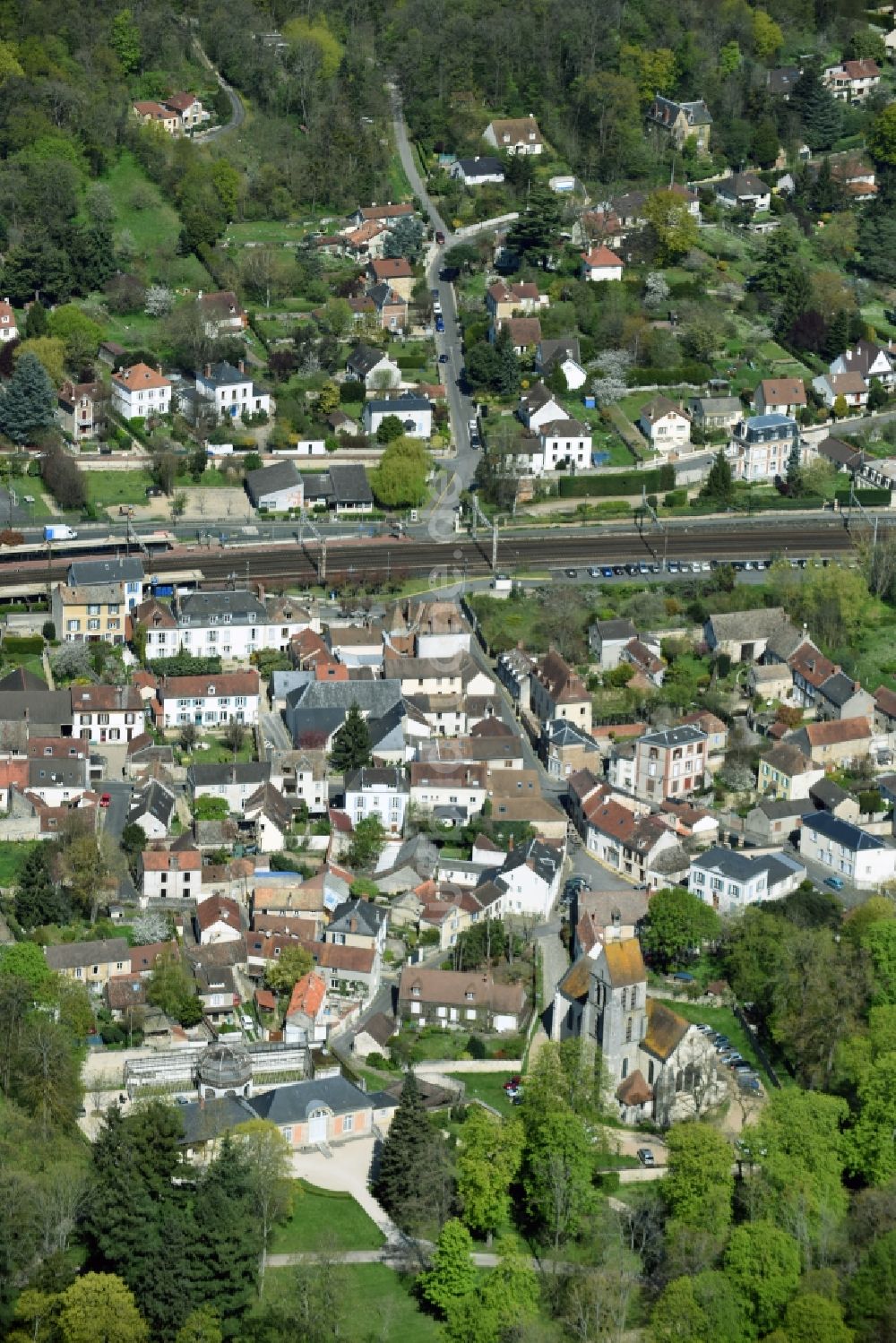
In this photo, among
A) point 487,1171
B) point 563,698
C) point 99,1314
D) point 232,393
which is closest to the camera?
point 99,1314

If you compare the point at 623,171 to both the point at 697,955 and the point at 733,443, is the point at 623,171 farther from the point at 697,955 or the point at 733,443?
the point at 697,955

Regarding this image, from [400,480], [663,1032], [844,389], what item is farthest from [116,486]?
[663,1032]

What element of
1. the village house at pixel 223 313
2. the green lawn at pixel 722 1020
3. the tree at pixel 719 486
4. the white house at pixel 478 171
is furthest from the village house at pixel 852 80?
the green lawn at pixel 722 1020

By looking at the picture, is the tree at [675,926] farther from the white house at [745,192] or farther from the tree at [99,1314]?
the white house at [745,192]

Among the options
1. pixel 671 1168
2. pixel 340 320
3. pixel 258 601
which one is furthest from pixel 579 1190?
pixel 340 320

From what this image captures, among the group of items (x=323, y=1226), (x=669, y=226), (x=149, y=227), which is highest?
(x=149, y=227)

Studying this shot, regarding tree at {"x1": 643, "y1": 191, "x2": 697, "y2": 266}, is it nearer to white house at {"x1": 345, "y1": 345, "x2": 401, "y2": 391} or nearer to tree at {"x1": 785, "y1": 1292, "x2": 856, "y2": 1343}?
white house at {"x1": 345, "y1": 345, "x2": 401, "y2": 391}

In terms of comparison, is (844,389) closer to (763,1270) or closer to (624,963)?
(624,963)
